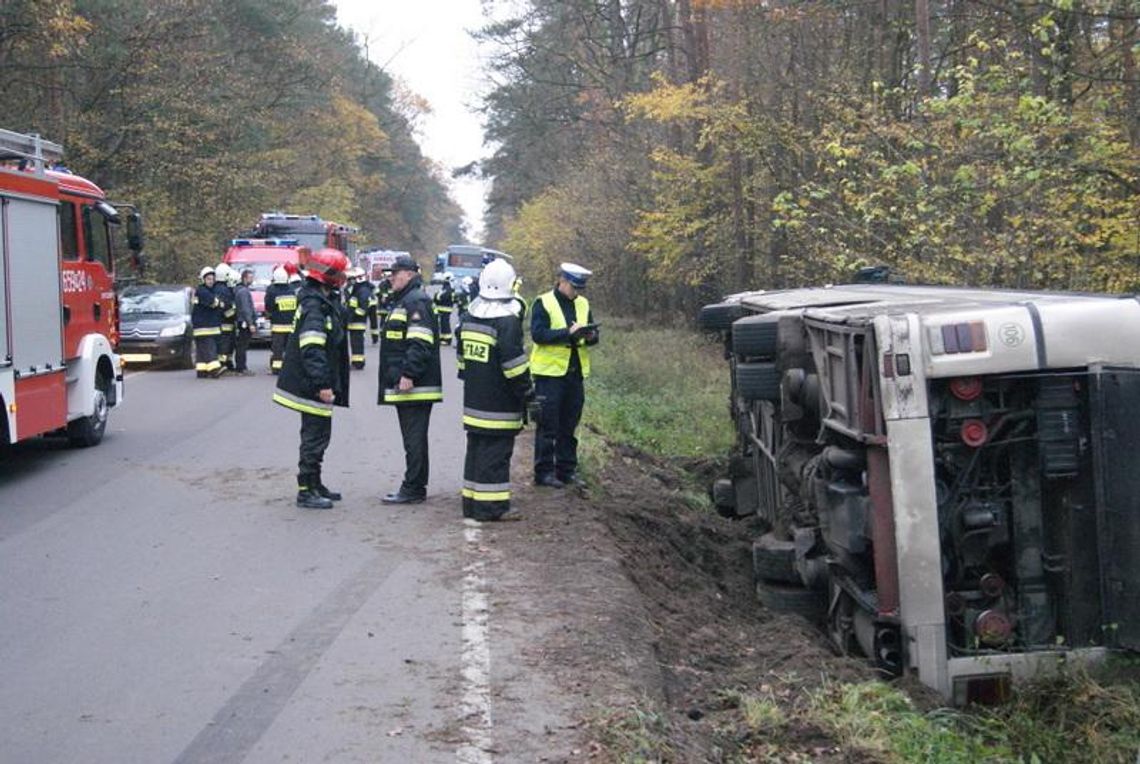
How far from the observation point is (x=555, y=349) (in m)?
10.9

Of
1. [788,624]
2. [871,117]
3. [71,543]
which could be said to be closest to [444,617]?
[788,624]

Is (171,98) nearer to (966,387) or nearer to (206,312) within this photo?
(206,312)

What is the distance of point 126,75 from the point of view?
32812 mm

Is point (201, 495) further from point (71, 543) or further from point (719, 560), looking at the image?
point (719, 560)

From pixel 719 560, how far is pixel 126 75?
1085 inches

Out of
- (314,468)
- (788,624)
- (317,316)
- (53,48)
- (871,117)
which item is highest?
(53,48)

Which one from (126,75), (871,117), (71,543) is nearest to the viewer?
(71,543)

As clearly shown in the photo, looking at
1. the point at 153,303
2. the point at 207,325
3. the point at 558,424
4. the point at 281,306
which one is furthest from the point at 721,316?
the point at 153,303

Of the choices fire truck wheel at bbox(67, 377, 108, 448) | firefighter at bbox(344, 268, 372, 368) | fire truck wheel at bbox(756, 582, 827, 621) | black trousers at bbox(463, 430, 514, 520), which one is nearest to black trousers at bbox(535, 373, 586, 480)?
black trousers at bbox(463, 430, 514, 520)

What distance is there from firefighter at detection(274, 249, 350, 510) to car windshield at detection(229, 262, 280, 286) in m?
18.3

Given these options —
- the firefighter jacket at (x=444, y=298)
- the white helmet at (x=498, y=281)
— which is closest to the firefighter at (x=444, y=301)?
the firefighter jacket at (x=444, y=298)

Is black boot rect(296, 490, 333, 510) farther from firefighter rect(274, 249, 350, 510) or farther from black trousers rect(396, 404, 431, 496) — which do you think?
black trousers rect(396, 404, 431, 496)

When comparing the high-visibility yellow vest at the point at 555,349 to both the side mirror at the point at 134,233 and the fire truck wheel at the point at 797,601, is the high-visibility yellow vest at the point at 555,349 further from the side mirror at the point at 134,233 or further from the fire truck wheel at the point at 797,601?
the side mirror at the point at 134,233

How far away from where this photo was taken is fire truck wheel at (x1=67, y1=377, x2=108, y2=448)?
46.3 ft
